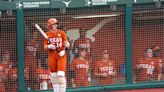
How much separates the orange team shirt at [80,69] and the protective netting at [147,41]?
0.99m

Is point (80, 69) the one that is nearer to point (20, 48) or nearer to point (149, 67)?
point (20, 48)

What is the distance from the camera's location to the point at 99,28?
959 centimetres

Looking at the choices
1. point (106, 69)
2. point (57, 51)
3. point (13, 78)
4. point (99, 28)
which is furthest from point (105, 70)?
point (13, 78)

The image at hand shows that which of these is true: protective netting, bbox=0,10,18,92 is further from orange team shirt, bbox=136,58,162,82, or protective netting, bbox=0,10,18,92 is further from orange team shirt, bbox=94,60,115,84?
orange team shirt, bbox=136,58,162,82

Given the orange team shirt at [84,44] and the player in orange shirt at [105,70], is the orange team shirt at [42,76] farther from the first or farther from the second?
the player in orange shirt at [105,70]

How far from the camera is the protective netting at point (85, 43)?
30.6 feet

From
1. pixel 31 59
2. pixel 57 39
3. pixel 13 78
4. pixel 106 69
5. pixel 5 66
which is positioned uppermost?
pixel 57 39

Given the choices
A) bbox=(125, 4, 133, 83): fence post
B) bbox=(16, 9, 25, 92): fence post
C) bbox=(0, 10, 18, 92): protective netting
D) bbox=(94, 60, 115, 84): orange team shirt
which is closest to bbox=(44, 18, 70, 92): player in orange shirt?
bbox=(16, 9, 25, 92): fence post

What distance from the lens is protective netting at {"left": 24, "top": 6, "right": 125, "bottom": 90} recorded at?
9336 mm

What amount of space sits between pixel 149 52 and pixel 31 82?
242 centimetres

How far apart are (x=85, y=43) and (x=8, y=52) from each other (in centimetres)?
150

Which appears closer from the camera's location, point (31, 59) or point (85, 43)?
point (31, 59)

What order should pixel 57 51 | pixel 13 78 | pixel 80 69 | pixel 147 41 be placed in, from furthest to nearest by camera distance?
pixel 147 41 < pixel 80 69 < pixel 13 78 < pixel 57 51

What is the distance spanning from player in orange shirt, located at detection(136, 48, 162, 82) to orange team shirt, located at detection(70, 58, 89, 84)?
106cm
